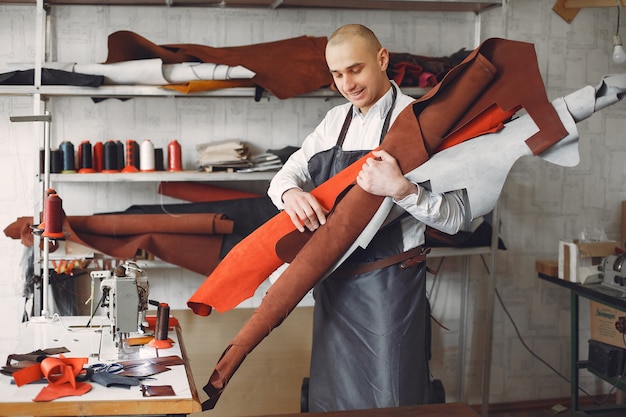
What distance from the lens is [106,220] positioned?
347 cm

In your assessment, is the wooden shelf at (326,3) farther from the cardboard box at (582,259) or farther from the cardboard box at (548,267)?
the cardboard box at (548,267)

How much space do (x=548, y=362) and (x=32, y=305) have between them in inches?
116

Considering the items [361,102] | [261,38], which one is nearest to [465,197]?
[361,102]

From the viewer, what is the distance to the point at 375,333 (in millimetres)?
2520

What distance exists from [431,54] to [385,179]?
1.98 metres

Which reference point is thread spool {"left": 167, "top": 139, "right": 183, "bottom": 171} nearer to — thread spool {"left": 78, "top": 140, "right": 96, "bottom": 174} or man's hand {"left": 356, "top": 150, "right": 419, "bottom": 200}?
thread spool {"left": 78, "top": 140, "right": 96, "bottom": 174}

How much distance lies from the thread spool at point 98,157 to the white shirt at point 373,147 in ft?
4.01

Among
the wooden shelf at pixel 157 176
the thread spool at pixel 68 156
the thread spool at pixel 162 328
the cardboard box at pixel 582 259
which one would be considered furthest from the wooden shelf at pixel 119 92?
the cardboard box at pixel 582 259

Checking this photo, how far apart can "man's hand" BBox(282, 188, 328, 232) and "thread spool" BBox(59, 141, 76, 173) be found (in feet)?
4.62

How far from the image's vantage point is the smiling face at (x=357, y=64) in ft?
8.24

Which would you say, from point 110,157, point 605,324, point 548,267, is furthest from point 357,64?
point 605,324

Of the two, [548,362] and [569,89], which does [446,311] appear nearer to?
[548,362]

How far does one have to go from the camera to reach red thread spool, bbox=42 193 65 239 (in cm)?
270

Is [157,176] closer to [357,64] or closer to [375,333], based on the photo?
[357,64]
